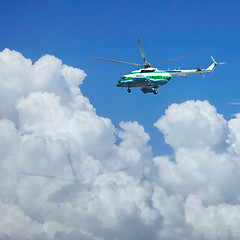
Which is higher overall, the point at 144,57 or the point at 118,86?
the point at 144,57

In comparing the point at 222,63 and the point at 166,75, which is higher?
the point at 222,63

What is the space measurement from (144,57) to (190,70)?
20.3 m

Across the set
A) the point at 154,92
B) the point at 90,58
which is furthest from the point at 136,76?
the point at 90,58

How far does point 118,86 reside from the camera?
181 meters

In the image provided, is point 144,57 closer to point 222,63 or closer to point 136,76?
point 136,76

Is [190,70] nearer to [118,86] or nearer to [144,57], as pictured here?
[144,57]

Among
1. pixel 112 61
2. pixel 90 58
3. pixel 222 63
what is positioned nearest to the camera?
pixel 90 58

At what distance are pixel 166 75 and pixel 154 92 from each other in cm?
845

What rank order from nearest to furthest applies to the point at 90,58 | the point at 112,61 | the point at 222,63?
the point at 90,58, the point at 112,61, the point at 222,63

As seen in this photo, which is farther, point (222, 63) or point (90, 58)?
point (222, 63)

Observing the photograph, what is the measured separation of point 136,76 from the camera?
572 feet

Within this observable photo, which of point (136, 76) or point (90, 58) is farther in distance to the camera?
point (136, 76)

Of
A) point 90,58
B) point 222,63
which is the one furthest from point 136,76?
point 222,63

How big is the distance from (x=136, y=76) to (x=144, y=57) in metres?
15.4
